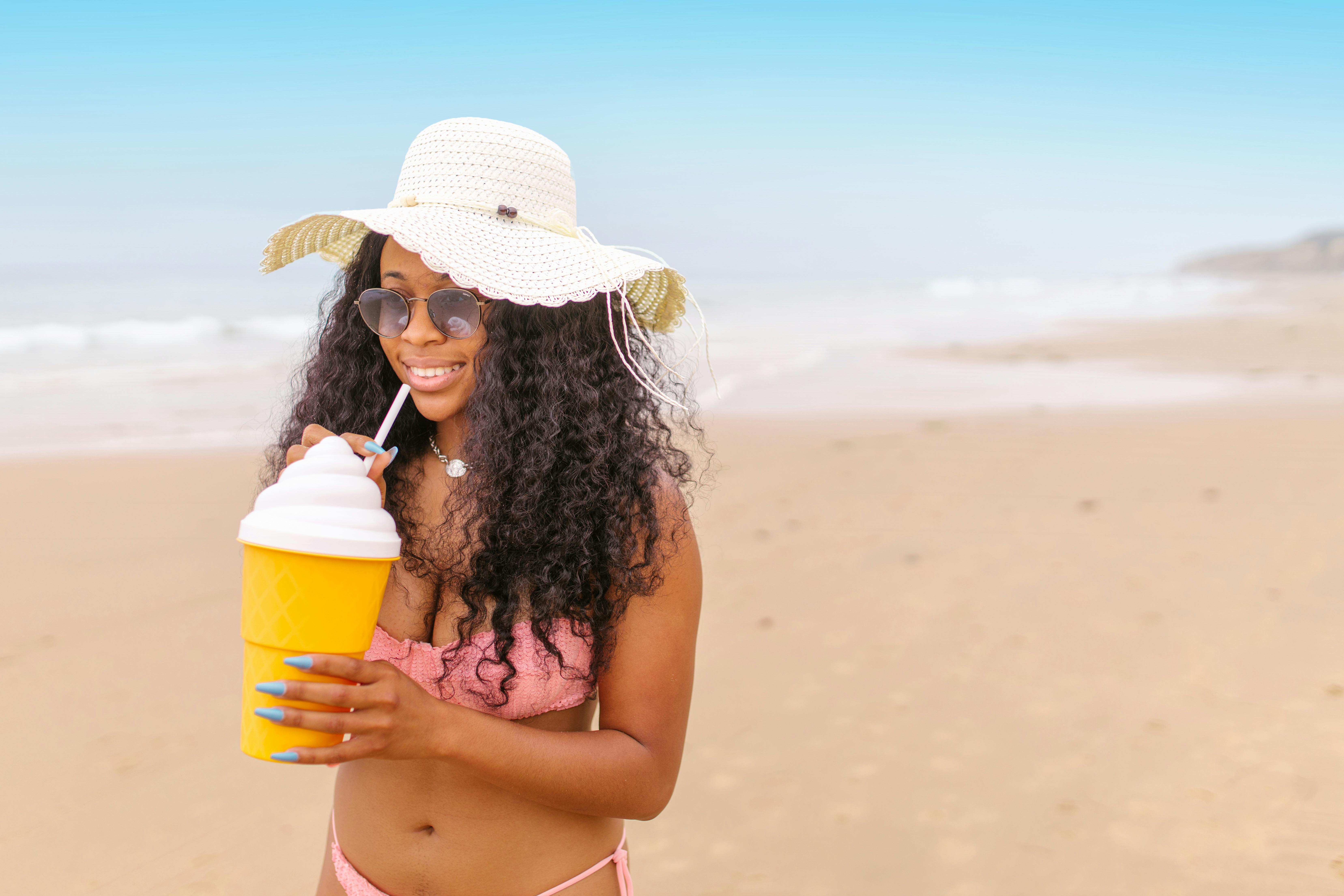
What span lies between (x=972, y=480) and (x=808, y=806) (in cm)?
529

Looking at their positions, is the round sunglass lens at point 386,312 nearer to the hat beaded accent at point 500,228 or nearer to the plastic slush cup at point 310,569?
the hat beaded accent at point 500,228

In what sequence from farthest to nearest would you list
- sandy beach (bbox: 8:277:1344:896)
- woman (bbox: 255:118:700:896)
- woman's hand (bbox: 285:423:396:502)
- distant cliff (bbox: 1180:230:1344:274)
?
distant cliff (bbox: 1180:230:1344:274)
sandy beach (bbox: 8:277:1344:896)
woman (bbox: 255:118:700:896)
woman's hand (bbox: 285:423:396:502)

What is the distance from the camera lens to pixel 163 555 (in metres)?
7.56

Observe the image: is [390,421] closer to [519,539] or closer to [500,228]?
[519,539]

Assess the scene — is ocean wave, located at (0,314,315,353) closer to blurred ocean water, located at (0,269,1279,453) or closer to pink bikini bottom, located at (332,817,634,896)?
blurred ocean water, located at (0,269,1279,453)

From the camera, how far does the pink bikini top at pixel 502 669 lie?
1942 millimetres

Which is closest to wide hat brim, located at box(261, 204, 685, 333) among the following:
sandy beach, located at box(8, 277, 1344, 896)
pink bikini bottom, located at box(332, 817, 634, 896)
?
pink bikini bottom, located at box(332, 817, 634, 896)

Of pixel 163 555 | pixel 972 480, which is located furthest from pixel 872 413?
pixel 163 555

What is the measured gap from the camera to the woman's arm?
1.51 metres

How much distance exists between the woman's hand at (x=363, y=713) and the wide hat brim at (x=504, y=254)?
0.69 meters

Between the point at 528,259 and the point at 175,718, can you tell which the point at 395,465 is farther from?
the point at 175,718

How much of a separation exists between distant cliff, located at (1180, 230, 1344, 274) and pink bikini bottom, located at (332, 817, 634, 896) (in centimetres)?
5838

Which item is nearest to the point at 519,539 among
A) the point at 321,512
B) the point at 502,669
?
the point at 502,669

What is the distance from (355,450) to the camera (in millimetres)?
1758
